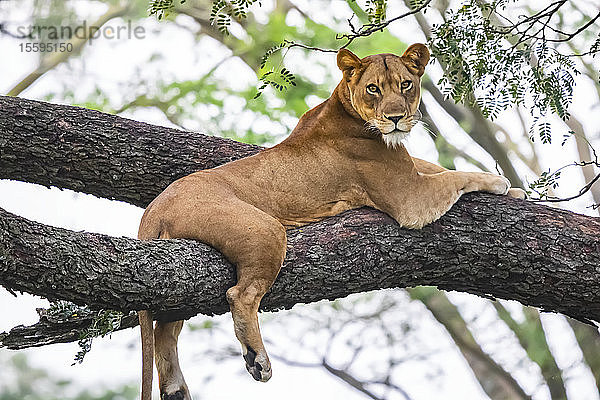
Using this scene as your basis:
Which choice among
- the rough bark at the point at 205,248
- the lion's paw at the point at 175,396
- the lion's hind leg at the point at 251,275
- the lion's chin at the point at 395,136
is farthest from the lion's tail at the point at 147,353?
the lion's chin at the point at 395,136

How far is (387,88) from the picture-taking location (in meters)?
4.18

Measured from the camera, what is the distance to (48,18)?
40.6 feet

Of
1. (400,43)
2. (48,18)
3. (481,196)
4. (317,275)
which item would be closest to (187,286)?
(317,275)

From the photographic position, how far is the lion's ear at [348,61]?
429cm

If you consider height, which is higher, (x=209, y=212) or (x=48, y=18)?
(x=48, y=18)

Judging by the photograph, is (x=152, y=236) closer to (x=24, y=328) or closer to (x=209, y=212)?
(x=209, y=212)

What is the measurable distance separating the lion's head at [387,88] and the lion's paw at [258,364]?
1322 millimetres

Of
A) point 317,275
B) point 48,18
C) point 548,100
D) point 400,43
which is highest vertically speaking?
point 48,18

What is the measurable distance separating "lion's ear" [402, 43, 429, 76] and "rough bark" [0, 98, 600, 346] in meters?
0.77

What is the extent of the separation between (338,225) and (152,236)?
0.94 metres

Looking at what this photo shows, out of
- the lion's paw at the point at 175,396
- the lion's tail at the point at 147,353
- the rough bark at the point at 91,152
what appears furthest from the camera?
the rough bark at the point at 91,152

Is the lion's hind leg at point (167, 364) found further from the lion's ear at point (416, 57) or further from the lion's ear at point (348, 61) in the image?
the lion's ear at point (416, 57)

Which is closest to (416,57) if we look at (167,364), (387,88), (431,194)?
(387,88)

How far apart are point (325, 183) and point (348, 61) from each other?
0.68 meters
